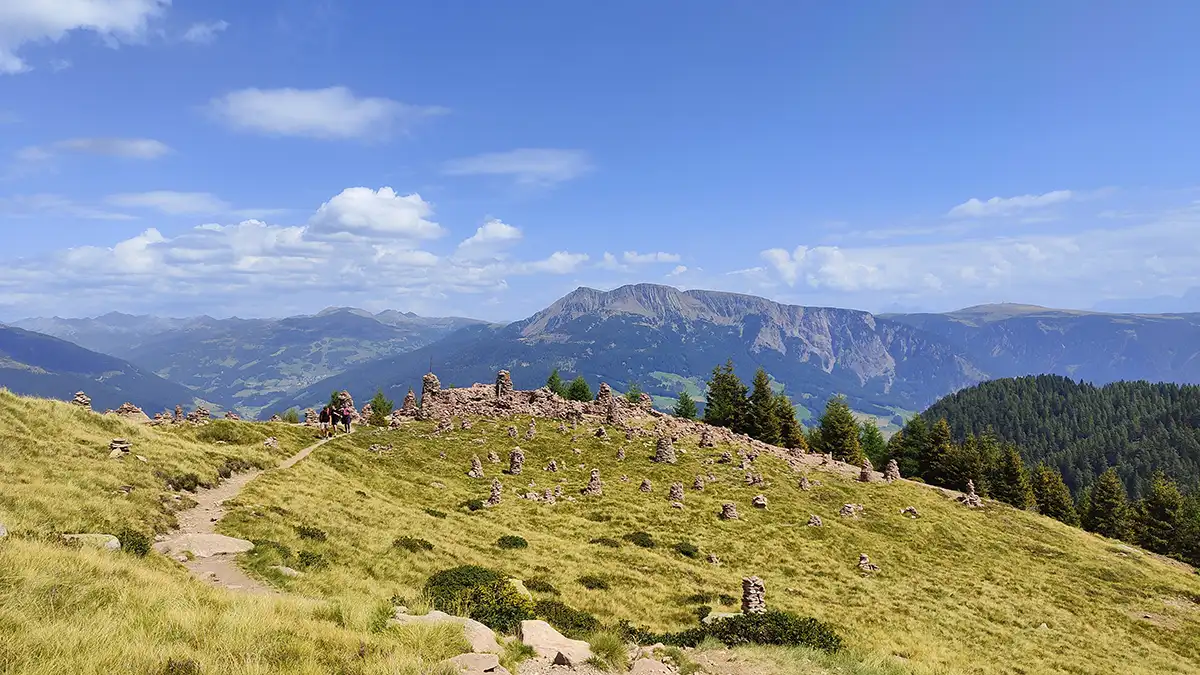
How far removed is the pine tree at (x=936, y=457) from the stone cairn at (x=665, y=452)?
196 feet

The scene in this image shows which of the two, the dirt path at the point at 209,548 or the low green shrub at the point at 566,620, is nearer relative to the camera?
the low green shrub at the point at 566,620

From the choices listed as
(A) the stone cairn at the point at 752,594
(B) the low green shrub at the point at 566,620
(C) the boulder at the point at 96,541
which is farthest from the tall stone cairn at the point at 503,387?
(C) the boulder at the point at 96,541

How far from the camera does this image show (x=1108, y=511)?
99500mm

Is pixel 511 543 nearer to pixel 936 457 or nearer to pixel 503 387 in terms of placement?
pixel 503 387

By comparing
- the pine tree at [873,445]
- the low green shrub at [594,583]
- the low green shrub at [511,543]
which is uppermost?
the low green shrub at [511,543]

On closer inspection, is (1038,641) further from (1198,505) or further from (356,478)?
(1198,505)

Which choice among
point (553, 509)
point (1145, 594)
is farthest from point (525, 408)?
point (1145, 594)

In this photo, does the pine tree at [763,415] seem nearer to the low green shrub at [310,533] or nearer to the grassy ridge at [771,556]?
the grassy ridge at [771,556]

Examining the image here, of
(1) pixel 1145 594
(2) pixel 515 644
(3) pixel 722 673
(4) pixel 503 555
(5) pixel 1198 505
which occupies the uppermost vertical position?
(2) pixel 515 644

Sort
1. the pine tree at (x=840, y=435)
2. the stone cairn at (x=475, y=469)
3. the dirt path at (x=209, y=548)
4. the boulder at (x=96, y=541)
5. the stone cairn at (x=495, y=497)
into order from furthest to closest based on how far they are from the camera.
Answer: the pine tree at (x=840, y=435) < the stone cairn at (x=475, y=469) < the stone cairn at (x=495, y=497) < the dirt path at (x=209, y=548) < the boulder at (x=96, y=541)

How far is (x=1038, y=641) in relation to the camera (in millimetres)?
36281

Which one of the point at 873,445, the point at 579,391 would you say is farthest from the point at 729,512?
the point at 873,445

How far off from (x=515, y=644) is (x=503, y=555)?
22.2 meters

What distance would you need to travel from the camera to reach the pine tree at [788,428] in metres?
108
